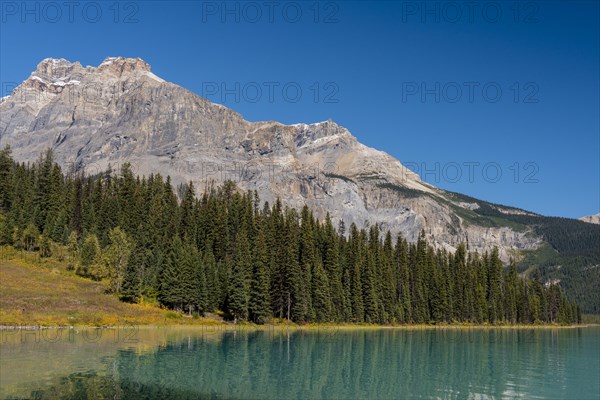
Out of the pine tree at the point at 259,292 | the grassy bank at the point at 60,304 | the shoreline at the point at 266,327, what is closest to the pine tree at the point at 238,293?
the pine tree at the point at 259,292

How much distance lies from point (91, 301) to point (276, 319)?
3886cm

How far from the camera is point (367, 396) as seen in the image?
130 ft

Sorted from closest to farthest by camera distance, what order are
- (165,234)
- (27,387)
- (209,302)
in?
(27,387) < (209,302) < (165,234)

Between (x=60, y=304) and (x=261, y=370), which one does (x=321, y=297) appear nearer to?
(x=60, y=304)

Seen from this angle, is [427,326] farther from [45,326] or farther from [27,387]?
[27,387]

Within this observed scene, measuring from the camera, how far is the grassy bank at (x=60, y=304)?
78.2 meters

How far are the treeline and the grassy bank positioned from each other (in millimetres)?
3787

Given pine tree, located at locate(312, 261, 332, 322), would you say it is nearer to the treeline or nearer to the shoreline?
the treeline

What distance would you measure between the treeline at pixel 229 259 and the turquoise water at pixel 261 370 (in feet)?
97.8

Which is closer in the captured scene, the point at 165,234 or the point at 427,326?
the point at 165,234

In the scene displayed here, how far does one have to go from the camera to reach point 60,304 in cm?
8438

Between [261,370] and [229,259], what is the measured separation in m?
76.7

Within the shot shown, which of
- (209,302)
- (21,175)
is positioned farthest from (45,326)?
(21,175)

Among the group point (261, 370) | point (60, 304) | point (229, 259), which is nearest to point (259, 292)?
point (229, 259)
